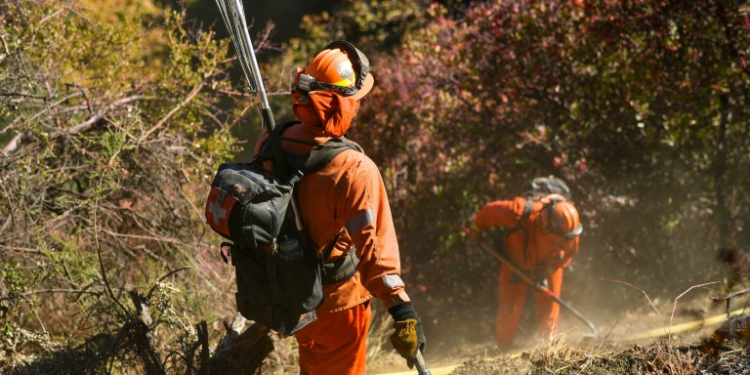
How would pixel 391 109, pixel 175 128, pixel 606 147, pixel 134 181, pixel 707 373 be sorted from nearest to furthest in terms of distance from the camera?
pixel 707 373
pixel 134 181
pixel 175 128
pixel 606 147
pixel 391 109

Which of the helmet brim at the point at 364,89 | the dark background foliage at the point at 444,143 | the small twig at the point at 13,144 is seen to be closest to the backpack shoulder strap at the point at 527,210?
the dark background foliage at the point at 444,143

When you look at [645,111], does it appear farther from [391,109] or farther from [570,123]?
[391,109]

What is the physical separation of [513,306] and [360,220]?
3.43 m

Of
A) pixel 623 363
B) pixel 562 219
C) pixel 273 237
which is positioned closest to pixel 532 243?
pixel 562 219

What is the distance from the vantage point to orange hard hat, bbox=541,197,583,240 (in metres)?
5.68

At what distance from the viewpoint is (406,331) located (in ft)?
10.3

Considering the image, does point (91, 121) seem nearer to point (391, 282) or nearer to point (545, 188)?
point (391, 282)

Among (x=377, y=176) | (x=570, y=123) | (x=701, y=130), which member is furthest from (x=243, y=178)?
(x=701, y=130)

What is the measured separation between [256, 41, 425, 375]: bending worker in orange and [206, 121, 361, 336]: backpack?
5 cm

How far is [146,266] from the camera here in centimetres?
528

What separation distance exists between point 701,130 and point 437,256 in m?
2.68

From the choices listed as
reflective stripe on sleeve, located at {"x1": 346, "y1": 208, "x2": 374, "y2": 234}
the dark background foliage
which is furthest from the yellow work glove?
the dark background foliage

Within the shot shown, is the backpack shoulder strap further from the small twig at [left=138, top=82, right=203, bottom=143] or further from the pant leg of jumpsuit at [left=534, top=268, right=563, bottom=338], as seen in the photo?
the small twig at [left=138, top=82, right=203, bottom=143]

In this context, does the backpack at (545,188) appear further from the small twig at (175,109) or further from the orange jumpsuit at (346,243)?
the orange jumpsuit at (346,243)
